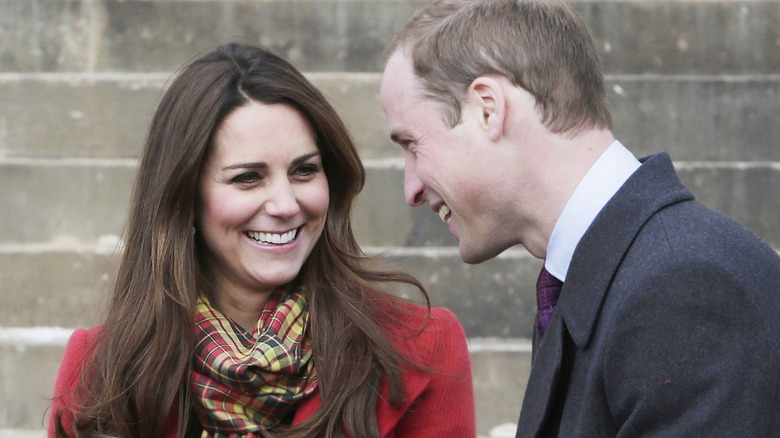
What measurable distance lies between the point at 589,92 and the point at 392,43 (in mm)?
508

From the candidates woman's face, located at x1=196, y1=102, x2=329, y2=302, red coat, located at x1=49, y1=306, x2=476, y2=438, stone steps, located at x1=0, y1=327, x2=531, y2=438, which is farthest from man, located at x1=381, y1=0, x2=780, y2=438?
stone steps, located at x1=0, y1=327, x2=531, y2=438

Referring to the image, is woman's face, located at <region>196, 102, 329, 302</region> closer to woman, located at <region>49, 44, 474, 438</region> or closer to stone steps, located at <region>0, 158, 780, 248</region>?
woman, located at <region>49, 44, 474, 438</region>

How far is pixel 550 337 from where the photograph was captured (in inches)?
74.1

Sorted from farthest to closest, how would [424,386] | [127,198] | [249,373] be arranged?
[127,198]
[424,386]
[249,373]

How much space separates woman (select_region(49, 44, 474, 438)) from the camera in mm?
2484

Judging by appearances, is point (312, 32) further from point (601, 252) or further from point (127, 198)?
point (601, 252)

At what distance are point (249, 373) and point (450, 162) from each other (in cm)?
87

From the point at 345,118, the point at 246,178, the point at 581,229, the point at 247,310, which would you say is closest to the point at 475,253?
the point at 581,229

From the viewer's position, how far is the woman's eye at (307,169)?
8.44ft

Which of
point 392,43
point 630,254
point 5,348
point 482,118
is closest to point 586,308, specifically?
point 630,254

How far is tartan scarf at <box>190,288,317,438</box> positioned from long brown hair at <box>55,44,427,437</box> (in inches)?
1.8

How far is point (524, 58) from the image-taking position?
1874 millimetres

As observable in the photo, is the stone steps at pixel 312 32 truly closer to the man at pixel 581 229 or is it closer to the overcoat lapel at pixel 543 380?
the man at pixel 581 229

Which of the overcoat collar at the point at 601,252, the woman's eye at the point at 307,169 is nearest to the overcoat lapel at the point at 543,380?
the overcoat collar at the point at 601,252
